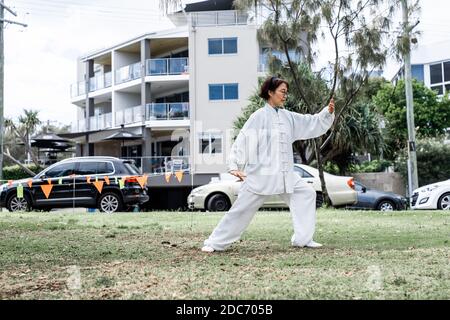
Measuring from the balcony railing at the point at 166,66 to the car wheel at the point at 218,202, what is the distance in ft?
55.6

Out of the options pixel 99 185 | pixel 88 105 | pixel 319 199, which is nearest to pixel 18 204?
pixel 99 185

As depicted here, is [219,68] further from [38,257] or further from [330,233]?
[38,257]

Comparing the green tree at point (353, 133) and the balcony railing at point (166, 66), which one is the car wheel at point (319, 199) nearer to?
the green tree at point (353, 133)

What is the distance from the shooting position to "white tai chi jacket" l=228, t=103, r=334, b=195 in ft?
20.0

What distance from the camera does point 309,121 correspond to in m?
6.54

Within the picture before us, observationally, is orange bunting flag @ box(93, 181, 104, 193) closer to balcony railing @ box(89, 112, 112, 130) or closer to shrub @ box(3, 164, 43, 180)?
balcony railing @ box(89, 112, 112, 130)

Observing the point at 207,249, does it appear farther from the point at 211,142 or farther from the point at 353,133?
the point at 211,142

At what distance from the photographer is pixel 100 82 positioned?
3719 cm

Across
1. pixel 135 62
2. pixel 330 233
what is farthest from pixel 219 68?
pixel 330 233

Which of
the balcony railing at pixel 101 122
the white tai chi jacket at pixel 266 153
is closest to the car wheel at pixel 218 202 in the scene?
the white tai chi jacket at pixel 266 153

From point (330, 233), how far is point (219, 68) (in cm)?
2554

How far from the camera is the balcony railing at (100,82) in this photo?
3658cm
